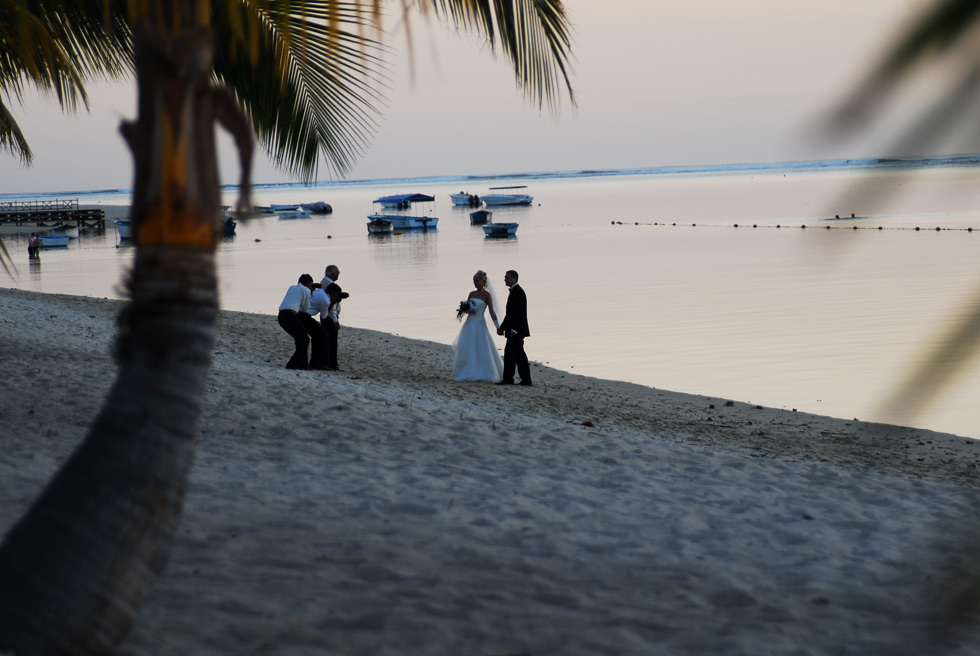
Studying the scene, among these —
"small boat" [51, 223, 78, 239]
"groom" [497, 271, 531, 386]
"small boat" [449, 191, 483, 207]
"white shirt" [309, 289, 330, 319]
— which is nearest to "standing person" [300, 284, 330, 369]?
"white shirt" [309, 289, 330, 319]

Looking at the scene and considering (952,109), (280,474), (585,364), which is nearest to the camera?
(952,109)

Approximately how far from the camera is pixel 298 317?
617 inches

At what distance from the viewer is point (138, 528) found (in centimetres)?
327

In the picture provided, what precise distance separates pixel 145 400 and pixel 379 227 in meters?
67.4

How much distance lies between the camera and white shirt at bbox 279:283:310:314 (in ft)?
51.4

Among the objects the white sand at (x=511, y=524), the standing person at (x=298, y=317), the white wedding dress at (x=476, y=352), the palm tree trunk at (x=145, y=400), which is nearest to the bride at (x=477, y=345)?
the white wedding dress at (x=476, y=352)

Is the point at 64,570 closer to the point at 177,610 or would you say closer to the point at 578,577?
the point at 177,610

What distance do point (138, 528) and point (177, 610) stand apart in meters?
1.84

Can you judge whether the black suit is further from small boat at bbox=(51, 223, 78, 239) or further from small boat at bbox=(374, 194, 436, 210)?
small boat at bbox=(374, 194, 436, 210)

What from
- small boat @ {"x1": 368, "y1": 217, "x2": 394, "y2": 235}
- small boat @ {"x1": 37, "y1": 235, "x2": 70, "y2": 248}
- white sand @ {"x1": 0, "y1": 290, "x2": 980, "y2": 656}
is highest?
small boat @ {"x1": 368, "y1": 217, "x2": 394, "y2": 235}

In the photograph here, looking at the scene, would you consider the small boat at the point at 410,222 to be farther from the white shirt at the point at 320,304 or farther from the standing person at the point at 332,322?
the white shirt at the point at 320,304

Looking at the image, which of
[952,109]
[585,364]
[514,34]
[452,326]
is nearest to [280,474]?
[514,34]

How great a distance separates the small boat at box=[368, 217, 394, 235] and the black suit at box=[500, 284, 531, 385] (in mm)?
55000

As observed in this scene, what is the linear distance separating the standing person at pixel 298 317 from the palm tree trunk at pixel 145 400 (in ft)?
40.7
